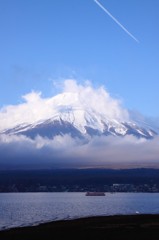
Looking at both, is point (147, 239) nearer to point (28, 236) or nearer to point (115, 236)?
point (115, 236)

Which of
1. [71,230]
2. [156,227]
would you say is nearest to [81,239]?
[71,230]

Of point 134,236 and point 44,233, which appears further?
point 44,233

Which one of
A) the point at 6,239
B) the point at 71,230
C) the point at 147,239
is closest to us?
the point at 147,239

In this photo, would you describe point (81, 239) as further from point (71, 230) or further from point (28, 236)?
point (71, 230)

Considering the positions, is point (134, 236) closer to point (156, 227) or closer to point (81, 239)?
point (81, 239)

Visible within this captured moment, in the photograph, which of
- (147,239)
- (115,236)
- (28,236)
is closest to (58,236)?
(28,236)

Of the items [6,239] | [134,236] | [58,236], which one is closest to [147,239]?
[134,236]

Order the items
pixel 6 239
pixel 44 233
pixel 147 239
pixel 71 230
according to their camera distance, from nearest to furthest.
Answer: pixel 147 239 < pixel 6 239 < pixel 44 233 < pixel 71 230

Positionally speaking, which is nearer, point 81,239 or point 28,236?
point 81,239
